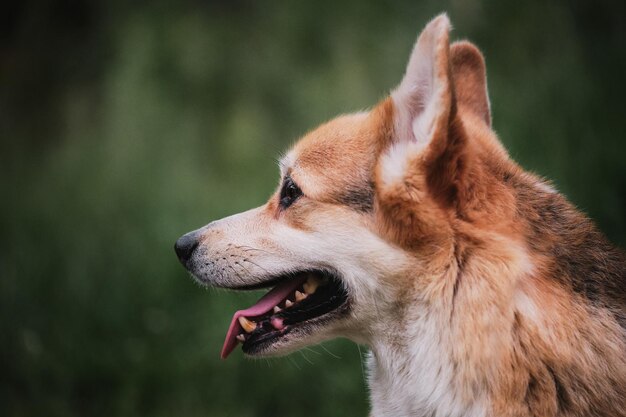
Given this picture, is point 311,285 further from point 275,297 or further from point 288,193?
point 288,193

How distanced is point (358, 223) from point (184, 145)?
4.80 metres

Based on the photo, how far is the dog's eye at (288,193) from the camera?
119 inches

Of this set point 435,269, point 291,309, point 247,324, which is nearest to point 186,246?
point 247,324

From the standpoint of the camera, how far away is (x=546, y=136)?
5156 mm

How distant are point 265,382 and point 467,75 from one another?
234 cm

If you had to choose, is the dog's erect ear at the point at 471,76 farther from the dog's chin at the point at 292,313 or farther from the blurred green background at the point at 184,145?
the blurred green background at the point at 184,145

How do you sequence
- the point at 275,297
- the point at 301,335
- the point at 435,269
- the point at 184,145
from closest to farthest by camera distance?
the point at 435,269, the point at 301,335, the point at 275,297, the point at 184,145

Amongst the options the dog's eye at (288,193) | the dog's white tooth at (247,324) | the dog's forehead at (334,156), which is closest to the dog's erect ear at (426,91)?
the dog's forehead at (334,156)

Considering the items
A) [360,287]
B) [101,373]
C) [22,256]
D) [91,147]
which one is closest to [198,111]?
[91,147]

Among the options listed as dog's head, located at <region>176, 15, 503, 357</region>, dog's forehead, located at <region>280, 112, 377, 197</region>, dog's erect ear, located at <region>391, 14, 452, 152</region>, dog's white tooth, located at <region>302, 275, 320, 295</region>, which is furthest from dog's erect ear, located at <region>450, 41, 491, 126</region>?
dog's white tooth, located at <region>302, 275, 320, 295</region>

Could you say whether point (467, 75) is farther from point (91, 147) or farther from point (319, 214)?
point (91, 147)

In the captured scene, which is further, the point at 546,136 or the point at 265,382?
the point at 546,136

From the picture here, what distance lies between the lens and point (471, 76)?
335 cm

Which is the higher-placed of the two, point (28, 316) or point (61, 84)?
point (61, 84)
